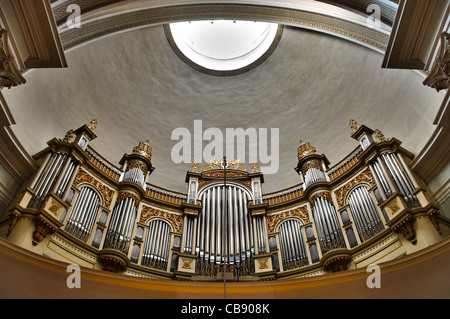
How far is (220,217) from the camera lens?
1062 cm

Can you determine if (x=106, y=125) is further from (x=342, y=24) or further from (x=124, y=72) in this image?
(x=342, y=24)

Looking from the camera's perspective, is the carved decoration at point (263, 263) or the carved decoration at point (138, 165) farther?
the carved decoration at point (138, 165)

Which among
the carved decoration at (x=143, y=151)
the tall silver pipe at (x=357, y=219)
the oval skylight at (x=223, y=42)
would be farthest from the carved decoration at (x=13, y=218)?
the oval skylight at (x=223, y=42)

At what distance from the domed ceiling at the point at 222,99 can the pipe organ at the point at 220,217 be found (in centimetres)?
155

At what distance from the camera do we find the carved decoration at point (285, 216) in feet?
33.3

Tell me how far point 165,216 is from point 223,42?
10.6 metres

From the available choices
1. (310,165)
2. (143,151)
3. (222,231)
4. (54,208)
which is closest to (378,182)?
(310,165)

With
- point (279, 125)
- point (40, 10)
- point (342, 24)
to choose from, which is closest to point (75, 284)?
point (40, 10)

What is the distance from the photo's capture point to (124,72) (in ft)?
45.2

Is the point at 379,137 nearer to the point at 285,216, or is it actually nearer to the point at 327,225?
the point at 327,225

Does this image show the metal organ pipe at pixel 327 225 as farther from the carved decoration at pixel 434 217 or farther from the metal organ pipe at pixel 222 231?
the carved decoration at pixel 434 217

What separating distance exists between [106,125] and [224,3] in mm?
7368

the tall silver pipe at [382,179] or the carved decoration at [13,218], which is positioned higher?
the tall silver pipe at [382,179]
